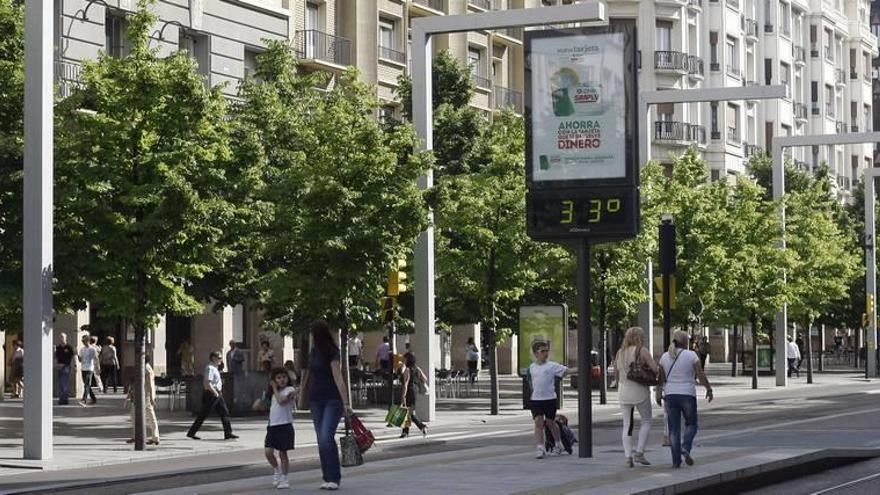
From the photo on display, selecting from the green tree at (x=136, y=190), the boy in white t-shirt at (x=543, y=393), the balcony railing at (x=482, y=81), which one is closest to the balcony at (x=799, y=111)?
the balcony railing at (x=482, y=81)

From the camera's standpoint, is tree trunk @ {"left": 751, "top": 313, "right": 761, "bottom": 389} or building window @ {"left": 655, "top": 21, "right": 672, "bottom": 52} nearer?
tree trunk @ {"left": 751, "top": 313, "right": 761, "bottom": 389}

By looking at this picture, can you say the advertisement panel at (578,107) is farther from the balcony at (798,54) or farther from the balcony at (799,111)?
the balcony at (798,54)

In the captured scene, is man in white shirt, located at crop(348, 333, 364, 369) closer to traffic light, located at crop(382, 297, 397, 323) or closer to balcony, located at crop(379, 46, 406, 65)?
balcony, located at crop(379, 46, 406, 65)

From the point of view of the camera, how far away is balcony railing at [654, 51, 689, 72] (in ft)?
268

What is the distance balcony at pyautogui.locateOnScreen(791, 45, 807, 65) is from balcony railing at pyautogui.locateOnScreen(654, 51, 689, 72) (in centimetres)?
1843

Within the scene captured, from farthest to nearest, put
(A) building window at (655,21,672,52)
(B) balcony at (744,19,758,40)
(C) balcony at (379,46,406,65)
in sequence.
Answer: (B) balcony at (744,19,758,40)
(A) building window at (655,21,672,52)
(C) balcony at (379,46,406,65)

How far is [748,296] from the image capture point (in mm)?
55844

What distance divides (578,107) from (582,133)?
1.07 ft

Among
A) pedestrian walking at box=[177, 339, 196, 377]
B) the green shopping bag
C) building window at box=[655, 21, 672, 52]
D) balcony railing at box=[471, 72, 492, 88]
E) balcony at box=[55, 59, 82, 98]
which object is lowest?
the green shopping bag

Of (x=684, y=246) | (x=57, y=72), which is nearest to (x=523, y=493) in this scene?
(x=57, y=72)

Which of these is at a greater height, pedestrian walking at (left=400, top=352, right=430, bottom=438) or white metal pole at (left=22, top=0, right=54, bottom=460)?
white metal pole at (left=22, top=0, right=54, bottom=460)

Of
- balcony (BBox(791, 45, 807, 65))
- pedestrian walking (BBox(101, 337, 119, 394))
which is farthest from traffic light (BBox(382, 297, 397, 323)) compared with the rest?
balcony (BBox(791, 45, 807, 65))

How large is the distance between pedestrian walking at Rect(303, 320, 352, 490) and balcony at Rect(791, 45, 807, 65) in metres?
84.0

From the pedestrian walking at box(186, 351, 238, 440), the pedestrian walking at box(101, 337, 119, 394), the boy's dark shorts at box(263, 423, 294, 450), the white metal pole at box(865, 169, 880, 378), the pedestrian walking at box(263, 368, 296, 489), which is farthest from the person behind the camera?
the white metal pole at box(865, 169, 880, 378)
